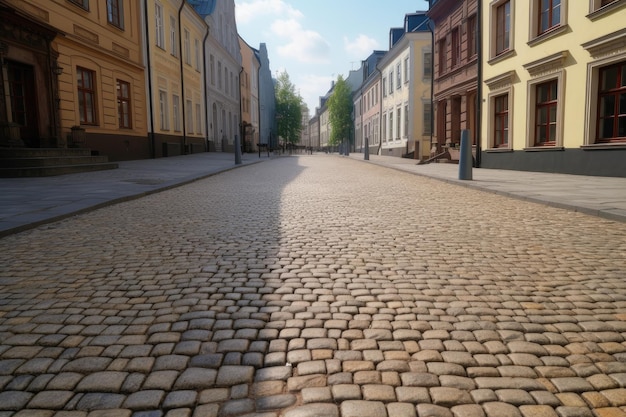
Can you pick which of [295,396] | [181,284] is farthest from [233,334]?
[181,284]

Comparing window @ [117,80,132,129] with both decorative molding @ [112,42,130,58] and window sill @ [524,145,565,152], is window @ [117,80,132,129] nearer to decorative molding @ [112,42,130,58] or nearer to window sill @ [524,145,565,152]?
decorative molding @ [112,42,130,58]

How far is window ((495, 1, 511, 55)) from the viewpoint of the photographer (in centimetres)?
1678

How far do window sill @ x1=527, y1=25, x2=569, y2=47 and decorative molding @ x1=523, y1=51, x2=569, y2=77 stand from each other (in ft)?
1.99

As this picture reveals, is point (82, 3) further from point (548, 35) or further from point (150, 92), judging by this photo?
point (548, 35)

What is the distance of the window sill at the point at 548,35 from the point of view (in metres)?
13.3

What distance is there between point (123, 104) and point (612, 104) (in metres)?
17.3

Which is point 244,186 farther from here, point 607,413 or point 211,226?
point 607,413

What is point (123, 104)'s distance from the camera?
19938 mm

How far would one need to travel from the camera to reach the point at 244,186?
11414 mm

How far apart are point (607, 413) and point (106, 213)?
6.64 m

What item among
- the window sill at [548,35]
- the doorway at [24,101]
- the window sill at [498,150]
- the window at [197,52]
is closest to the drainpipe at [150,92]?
the doorway at [24,101]

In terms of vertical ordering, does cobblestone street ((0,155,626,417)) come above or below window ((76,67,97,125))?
below

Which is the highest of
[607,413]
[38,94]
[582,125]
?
[38,94]

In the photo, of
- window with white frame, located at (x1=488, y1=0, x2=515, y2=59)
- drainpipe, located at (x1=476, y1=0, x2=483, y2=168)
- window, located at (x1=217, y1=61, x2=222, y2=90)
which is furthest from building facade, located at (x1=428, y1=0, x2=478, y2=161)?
window, located at (x1=217, y1=61, x2=222, y2=90)
